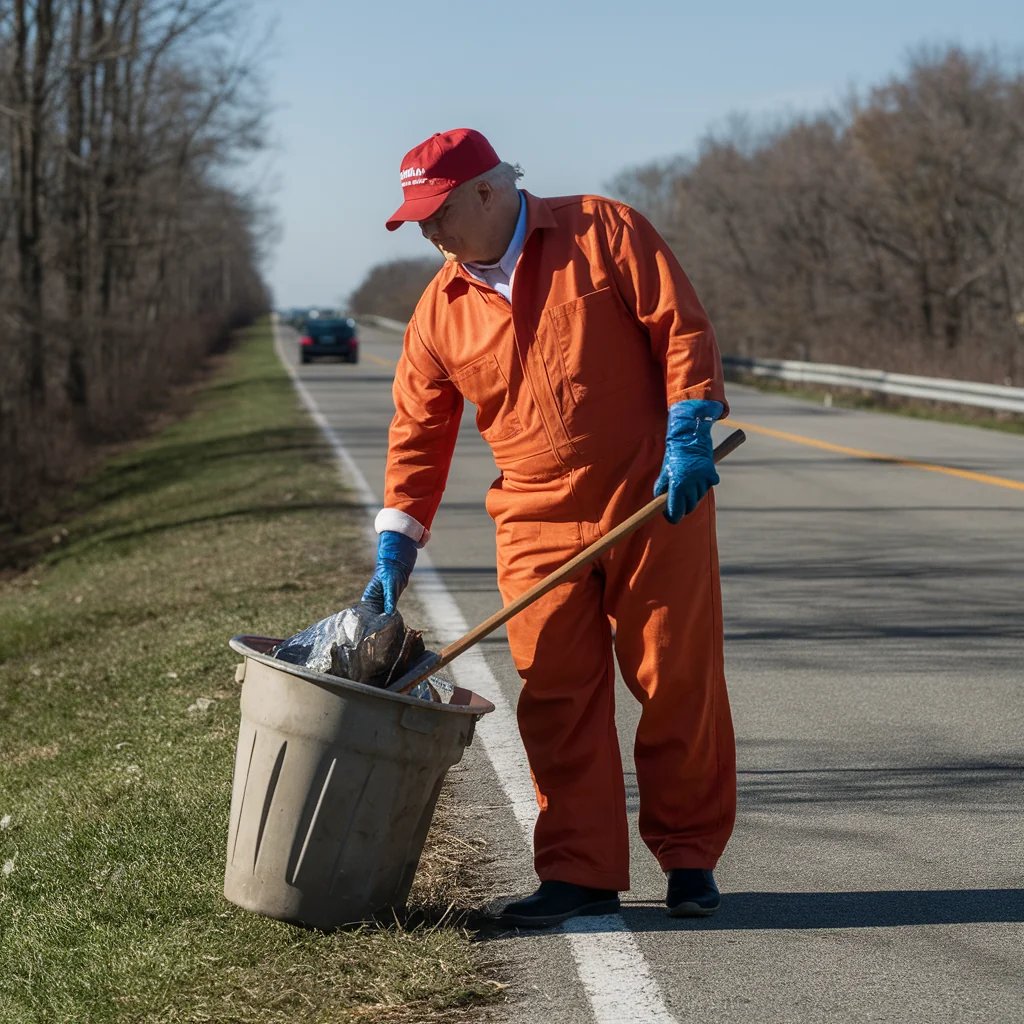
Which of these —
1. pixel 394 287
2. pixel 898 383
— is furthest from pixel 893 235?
pixel 394 287

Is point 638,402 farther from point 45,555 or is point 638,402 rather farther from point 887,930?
point 45,555

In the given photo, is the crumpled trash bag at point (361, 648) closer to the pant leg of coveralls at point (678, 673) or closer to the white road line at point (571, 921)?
the pant leg of coveralls at point (678, 673)

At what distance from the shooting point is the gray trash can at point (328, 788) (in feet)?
12.8

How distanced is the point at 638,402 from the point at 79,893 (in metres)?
2.15

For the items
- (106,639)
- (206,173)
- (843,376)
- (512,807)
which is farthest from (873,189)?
(512,807)

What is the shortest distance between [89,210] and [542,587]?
106 ft

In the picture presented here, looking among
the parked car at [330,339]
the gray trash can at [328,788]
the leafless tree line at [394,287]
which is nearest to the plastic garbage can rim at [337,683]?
the gray trash can at [328,788]

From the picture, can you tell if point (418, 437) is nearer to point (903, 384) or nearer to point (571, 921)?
point (571, 921)

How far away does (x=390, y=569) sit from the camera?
→ 14.5 feet

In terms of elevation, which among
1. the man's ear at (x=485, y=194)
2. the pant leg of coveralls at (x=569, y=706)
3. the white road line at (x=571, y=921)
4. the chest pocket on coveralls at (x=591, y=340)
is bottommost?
the white road line at (x=571, y=921)

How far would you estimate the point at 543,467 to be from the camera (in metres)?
4.20

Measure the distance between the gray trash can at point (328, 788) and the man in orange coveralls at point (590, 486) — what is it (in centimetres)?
36

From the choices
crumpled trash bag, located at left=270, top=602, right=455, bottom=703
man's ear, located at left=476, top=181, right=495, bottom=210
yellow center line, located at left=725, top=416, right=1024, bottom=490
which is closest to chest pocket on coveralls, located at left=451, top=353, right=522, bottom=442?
man's ear, located at left=476, top=181, right=495, bottom=210

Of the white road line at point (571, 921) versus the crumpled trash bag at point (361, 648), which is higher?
the crumpled trash bag at point (361, 648)
